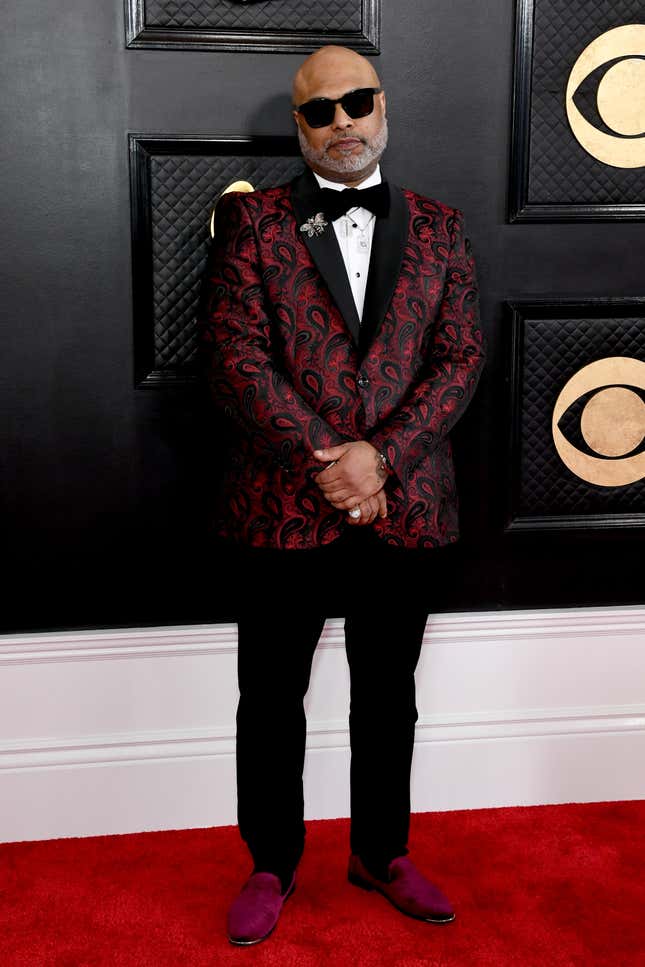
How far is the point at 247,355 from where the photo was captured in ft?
5.84

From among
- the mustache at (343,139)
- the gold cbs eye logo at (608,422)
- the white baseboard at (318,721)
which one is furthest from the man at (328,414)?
the gold cbs eye logo at (608,422)

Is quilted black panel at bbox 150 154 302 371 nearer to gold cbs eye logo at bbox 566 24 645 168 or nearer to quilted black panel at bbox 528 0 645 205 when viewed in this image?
quilted black panel at bbox 528 0 645 205

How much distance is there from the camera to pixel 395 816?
204 centimetres

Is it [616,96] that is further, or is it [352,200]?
[616,96]

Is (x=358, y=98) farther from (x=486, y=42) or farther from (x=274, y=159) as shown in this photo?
(x=486, y=42)

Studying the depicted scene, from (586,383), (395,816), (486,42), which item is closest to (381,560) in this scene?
(395,816)

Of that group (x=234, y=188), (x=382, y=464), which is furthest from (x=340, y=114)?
(x=382, y=464)

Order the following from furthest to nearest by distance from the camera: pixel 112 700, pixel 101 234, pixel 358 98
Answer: pixel 112 700, pixel 101 234, pixel 358 98

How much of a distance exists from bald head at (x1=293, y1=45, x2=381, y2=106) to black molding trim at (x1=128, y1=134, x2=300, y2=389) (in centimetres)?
38

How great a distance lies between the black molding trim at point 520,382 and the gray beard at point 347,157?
0.61m

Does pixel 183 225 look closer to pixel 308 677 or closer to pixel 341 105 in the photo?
pixel 341 105

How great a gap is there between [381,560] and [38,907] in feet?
3.42

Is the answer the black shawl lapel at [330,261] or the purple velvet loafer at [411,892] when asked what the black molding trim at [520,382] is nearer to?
the black shawl lapel at [330,261]

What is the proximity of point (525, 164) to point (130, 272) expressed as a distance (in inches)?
38.2
